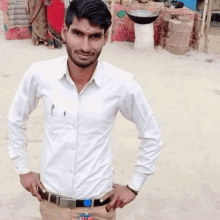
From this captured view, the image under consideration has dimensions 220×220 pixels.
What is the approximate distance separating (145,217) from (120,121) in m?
1.86

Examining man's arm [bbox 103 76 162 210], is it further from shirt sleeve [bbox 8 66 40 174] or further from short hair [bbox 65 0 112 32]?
shirt sleeve [bbox 8 66 40 174]

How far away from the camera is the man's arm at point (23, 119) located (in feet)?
5.17

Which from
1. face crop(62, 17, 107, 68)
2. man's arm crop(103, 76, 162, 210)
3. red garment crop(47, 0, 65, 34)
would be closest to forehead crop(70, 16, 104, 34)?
face crop(62, 17, 107, 68)

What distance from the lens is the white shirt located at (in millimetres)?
1515

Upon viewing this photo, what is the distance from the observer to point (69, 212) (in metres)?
1.64

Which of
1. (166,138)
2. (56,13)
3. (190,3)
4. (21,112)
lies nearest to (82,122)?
(21,112)

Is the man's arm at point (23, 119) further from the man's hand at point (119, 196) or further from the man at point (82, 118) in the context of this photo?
the man's hand at point (119, 196)

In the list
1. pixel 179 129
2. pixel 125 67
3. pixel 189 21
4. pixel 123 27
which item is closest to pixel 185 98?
pixel 179 129

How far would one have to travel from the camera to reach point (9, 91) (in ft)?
17.5

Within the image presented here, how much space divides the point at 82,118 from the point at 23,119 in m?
0.33

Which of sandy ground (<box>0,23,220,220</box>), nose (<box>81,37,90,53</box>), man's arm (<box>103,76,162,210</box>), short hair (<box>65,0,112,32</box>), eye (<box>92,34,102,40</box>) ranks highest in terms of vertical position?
short hair (<box>65,0,112,32</box>)

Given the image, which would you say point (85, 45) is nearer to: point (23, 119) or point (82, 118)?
point (82, 118)

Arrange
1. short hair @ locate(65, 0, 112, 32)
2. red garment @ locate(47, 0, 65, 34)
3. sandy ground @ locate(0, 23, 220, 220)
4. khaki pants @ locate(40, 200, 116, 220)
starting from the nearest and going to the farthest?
short hair @ locate(65, 0, 112, 32) < khaki pants @ locate(40, 200, 116, 220) < sandy ground @ locate(0, 23, 220, 220) < red garment @ locate(47, 0, 65, 34)

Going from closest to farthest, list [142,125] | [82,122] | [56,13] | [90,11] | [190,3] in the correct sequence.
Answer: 1. [90,11]
2. [82,122]
3. [142,125]
4. [56,13]
5. [190,3]
